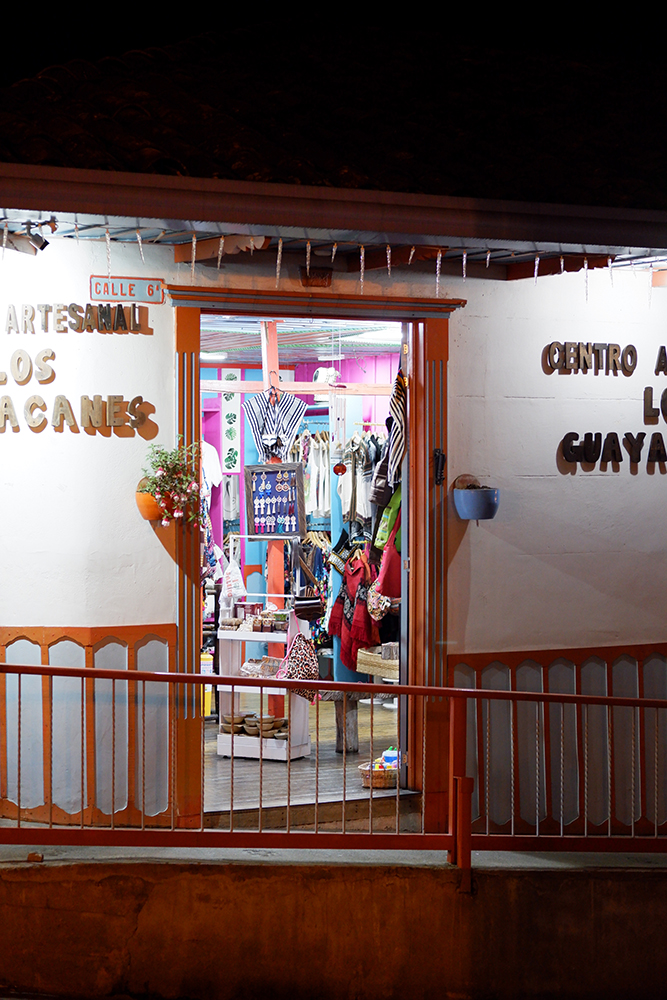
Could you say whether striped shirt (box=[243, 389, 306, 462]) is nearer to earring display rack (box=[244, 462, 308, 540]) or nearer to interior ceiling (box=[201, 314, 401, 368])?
interior ceiling (box=[201, 314, 401, 368])

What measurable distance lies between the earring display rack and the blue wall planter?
1709mm

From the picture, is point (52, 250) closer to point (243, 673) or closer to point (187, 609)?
point (187, 609)

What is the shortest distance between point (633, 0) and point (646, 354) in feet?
7.41

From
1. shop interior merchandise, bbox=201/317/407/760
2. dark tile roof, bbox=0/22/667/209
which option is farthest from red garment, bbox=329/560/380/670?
dark tile roof, bbox=0/22/667/209

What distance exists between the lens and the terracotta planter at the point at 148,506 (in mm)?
5867

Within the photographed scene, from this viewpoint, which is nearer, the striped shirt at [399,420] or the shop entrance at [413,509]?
the shop entrance at [413,509]

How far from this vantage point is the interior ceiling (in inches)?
326

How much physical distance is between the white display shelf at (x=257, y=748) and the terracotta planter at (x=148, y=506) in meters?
1.90

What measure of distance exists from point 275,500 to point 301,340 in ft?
7.21

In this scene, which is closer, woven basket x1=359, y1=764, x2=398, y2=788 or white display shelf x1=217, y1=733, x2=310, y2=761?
woven basket x1=359, y1=764, x2=398, y2=788

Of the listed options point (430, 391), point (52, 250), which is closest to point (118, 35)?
point (52, 250)

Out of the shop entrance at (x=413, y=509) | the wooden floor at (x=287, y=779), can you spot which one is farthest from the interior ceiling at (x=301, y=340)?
the wooden floor at (x=287, y=779)

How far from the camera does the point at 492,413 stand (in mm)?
6508

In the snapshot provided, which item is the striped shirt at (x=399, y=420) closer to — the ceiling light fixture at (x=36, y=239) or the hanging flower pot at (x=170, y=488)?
the hanging flower pot at (x=170, y=488)
